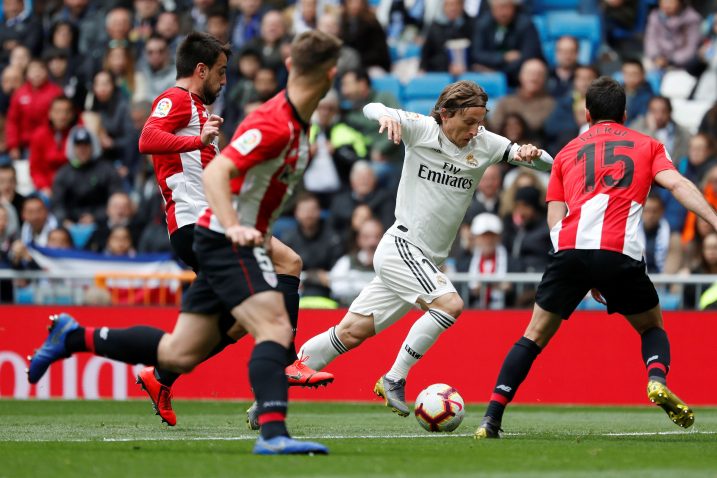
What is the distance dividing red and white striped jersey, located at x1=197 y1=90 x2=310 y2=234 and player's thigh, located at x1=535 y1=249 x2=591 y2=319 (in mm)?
2019

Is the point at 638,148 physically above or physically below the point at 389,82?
above

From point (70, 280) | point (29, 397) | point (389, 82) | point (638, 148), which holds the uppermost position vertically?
point (638, 148)

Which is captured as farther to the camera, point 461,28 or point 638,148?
point 461,28

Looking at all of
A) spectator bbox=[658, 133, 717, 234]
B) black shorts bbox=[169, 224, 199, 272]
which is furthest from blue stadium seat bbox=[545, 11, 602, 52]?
black shorts bbox=[169, 224, 199, 272]

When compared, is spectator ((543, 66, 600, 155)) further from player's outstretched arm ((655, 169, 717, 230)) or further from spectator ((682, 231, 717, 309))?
player's outstretched arm ((655, 169, 717, 230))

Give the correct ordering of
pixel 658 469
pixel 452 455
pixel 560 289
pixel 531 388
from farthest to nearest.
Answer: pixel 531 388 < pixel 560 289 < pixel 452 455 < pixel 658 469

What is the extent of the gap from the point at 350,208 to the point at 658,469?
9.66 metres

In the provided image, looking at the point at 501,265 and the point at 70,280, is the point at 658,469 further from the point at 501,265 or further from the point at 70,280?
the point at 70,280

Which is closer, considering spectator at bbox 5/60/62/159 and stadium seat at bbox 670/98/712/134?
stadium seat at bbox 670/98/712/134

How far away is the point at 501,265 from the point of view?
563 inches

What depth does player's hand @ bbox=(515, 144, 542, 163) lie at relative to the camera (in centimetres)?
925

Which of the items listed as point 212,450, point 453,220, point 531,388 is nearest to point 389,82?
point 531,388

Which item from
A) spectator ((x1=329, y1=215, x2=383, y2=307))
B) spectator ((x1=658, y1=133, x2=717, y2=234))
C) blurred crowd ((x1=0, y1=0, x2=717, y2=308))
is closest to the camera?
spectator ((x1=329, y1=215, x2=383, y2=307))

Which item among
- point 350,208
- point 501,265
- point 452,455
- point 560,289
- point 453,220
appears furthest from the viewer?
point 350,208
